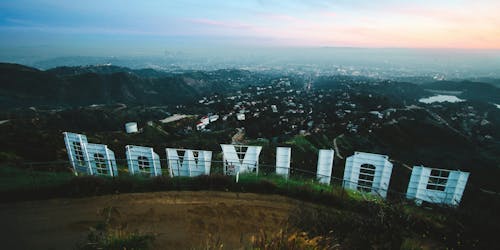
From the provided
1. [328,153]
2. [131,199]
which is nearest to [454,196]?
[328,153]

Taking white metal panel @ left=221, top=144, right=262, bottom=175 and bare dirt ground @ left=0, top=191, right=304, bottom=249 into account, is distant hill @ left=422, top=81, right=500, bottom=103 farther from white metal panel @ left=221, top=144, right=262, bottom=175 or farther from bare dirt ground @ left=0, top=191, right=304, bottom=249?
bare dirt ground @ left=0, top=191, right=304, bottom=249

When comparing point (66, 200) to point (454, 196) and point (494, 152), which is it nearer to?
point (454, 196)

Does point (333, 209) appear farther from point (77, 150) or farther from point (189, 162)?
point (77, 150)

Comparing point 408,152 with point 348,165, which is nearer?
point 348,165

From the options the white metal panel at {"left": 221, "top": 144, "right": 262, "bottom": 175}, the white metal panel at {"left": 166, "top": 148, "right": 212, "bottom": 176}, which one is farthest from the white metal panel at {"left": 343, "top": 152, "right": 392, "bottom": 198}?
the white metal panel at {"left": 166, "top": 148, "right": 212, "bottom": 176}

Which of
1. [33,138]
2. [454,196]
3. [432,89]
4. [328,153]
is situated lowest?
[432,89]

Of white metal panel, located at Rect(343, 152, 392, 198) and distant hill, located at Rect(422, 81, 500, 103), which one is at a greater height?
white metal panel, located at Rect(343, 152, 392, 198)

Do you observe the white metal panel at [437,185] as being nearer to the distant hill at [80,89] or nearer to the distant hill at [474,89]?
the distant hill at [80,89]

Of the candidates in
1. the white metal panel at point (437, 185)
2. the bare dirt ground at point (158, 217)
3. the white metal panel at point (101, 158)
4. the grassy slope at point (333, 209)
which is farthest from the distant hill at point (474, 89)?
the white metal panel at point (101, 158)
